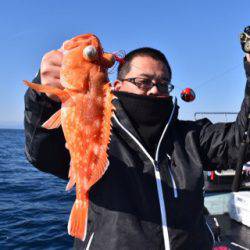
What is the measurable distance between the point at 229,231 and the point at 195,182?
607cm

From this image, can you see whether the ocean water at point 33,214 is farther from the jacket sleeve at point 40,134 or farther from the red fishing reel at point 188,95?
the jacket sleeve at point 40,134

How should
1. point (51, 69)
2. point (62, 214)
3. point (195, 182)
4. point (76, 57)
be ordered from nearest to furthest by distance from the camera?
point (76, 57) → point (51, 69) → point (195, 182) → point (62, 214)

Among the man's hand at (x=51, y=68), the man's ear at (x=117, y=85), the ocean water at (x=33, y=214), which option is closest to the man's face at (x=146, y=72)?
the man's ear at (x=117, y=85)

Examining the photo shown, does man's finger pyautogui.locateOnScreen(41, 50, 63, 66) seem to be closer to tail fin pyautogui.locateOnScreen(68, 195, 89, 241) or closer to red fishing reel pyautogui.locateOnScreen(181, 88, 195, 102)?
A: tail fin pyautogui.locateOnScreen(68, 195, 89, 241)

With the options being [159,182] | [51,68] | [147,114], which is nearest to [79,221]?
[159,182]

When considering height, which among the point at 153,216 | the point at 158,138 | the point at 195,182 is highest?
the point at 158,138

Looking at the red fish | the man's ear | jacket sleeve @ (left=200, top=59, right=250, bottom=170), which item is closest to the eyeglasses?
the man's ear

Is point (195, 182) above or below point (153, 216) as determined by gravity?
above

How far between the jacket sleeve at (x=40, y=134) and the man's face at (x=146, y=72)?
0.88 meters

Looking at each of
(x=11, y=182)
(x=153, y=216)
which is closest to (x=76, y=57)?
(x=153, y=216)

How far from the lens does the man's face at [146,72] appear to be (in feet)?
10.6

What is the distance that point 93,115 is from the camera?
2461 millimetres

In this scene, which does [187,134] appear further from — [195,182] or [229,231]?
[229,231]

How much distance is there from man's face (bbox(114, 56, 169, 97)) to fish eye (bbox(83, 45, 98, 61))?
1.04 m
